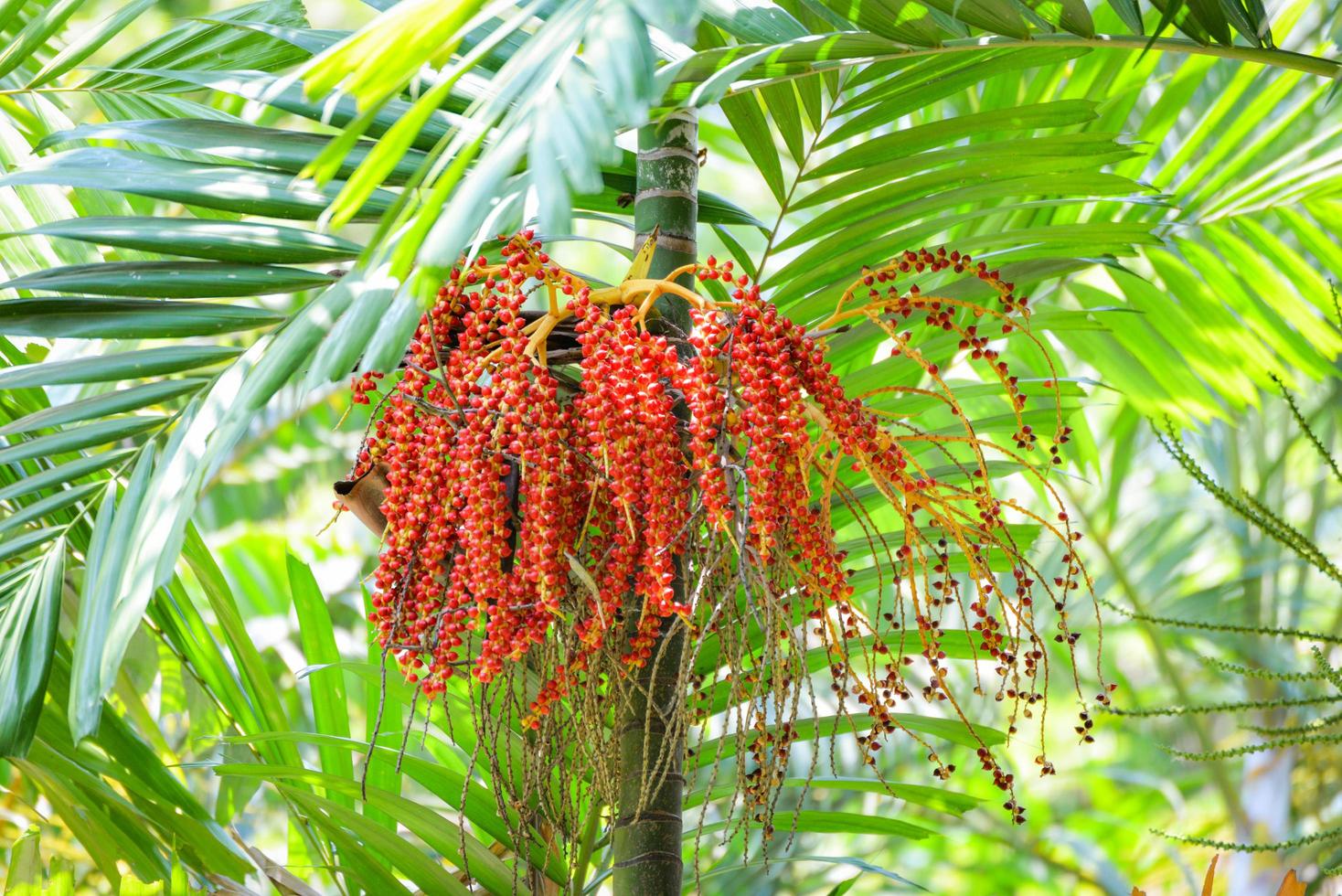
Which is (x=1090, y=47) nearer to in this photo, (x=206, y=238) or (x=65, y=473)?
(x=206, y=238)

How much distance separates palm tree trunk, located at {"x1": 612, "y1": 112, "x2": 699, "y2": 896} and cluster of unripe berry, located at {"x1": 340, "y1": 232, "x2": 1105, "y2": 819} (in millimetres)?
77

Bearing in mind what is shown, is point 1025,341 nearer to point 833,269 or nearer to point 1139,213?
point 1139,213

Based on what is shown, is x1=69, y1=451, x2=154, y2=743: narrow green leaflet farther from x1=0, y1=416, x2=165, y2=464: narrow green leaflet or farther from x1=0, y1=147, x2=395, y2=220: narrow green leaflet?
x1=0, y1=147, x2=395, y2=220: narrow green leaflet

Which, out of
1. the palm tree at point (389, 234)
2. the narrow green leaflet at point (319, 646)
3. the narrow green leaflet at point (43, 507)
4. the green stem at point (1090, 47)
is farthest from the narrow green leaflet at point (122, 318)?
the green stem at point (1090, 47)

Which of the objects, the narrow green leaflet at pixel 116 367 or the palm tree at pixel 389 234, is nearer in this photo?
the palm tree at pixel 389 234

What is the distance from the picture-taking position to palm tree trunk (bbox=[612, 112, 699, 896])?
0.83m

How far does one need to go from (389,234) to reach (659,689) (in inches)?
16.3

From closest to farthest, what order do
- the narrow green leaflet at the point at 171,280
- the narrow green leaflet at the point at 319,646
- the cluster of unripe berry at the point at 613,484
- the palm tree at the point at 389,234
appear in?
the palm tree at the point at 389,234 → the cluster of unripe berry at the point at 613,484 → the narrow green leaflet at the point at 171,280 → the narrow green leaflet at the point at 319,646

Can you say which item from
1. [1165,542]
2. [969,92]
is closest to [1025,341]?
[969,92]

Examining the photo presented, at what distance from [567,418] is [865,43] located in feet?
1.02

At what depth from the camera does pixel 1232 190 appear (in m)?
1.26

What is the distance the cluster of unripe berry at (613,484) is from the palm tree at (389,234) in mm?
63

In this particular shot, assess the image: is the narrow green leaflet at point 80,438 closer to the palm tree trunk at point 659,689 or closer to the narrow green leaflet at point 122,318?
the narrow green leaflet at point 122,318

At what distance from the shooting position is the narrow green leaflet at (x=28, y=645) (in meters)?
0.68
